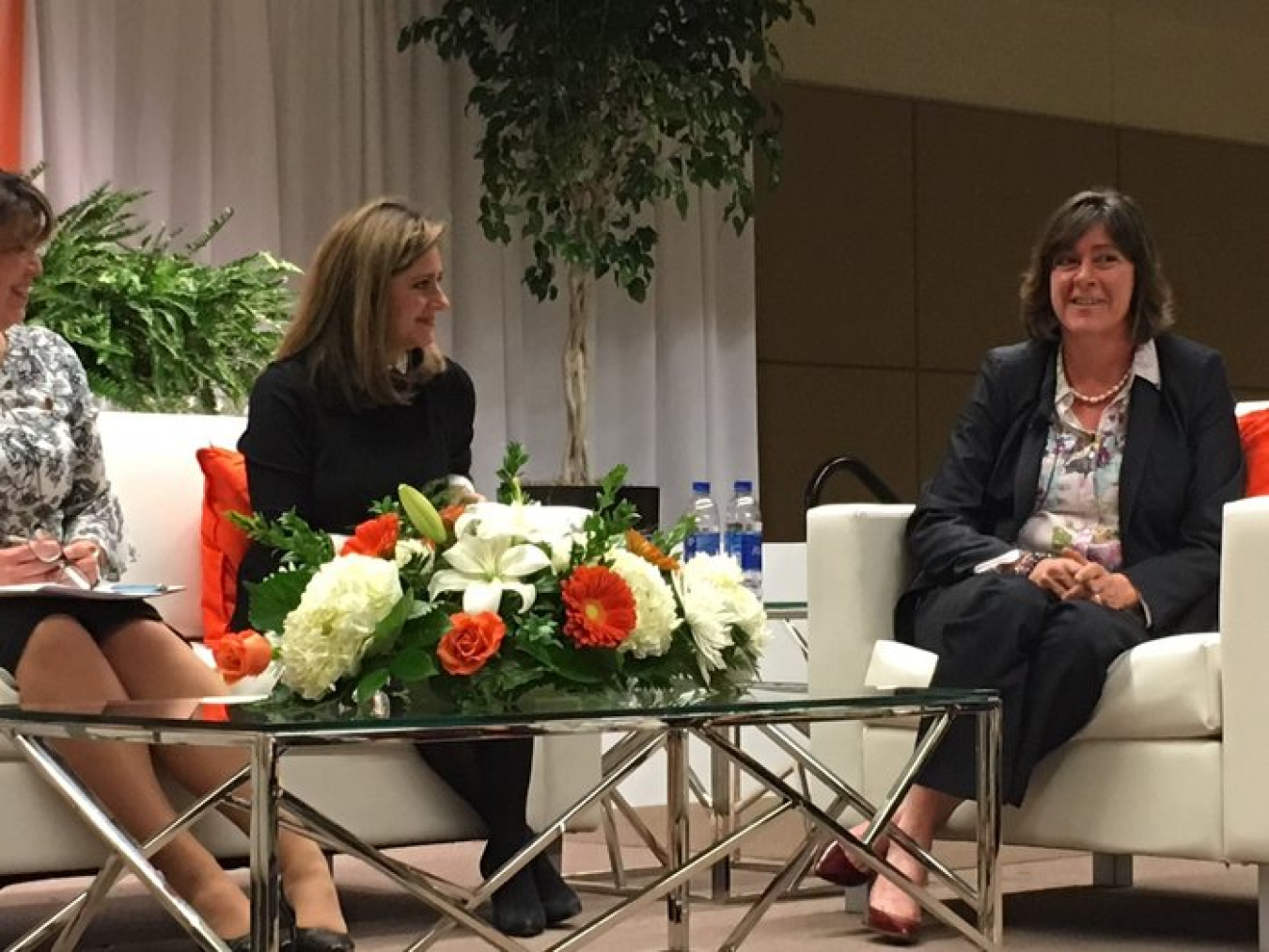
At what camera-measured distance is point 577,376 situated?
5.85 m

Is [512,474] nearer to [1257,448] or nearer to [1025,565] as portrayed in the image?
[1025,565]

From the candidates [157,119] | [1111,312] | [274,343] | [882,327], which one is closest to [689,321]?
[882,327]

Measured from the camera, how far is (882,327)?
725cm

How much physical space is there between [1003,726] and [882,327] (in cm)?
413

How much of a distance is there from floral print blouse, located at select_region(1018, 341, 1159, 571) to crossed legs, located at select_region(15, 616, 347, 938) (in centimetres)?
136

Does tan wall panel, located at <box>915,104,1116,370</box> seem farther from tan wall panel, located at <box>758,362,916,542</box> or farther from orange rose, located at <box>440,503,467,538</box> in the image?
orange rose, located at <box>440,503,467,538</box>

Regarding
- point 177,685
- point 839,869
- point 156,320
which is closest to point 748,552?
point 156,320

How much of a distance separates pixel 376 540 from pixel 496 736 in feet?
1.11

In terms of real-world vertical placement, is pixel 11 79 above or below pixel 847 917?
above

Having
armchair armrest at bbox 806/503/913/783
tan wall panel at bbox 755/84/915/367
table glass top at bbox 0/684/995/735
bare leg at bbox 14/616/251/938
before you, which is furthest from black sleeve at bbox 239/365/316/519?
tan wall panel at bbox 755/84/915/367

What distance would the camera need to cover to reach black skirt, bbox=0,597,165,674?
9.23ft

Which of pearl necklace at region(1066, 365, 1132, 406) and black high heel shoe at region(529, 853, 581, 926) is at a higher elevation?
pearl necklace at region(1066, 365, 1132, 406)

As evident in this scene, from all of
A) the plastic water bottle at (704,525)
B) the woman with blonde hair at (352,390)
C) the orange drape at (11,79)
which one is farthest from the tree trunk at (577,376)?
the woman with blonde hair at (352,390)

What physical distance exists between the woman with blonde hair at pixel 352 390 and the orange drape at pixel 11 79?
1.93 meters
